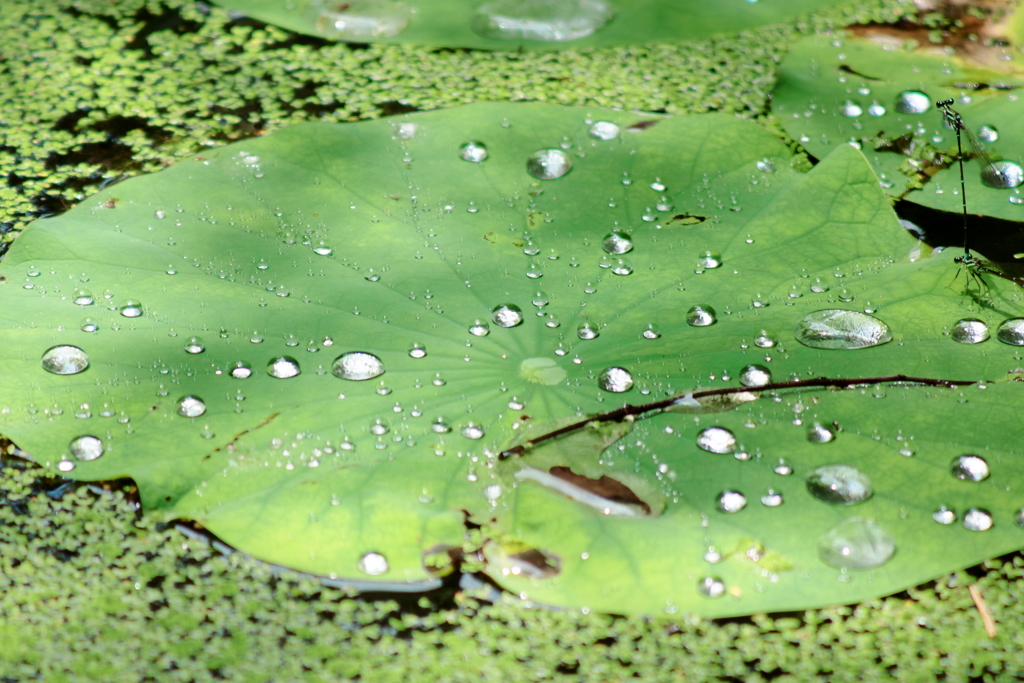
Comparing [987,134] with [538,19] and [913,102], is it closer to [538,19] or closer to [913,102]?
[913,102]

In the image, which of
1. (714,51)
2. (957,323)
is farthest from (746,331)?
(714,51)

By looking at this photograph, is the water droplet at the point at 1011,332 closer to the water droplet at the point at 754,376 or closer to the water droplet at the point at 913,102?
the water droplet at the point at 754,376

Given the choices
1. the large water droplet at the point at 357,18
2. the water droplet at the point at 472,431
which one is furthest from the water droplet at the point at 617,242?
the large water droplet at the point at 357,18

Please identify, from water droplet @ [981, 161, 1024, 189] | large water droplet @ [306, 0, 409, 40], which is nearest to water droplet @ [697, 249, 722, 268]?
water droplet @ [981, 161, 1024, 189]

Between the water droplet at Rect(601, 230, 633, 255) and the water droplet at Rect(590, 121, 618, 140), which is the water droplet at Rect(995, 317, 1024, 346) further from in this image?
the water droplet at Rect(590, 121, 618, 140)

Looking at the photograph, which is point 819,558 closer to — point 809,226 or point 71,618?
point 809,226

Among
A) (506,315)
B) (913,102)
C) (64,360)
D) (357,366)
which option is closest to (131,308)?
(64,360)
